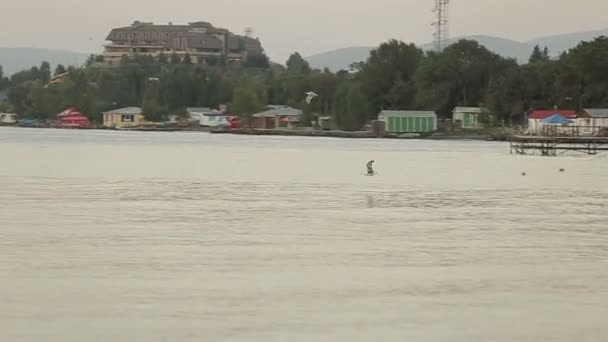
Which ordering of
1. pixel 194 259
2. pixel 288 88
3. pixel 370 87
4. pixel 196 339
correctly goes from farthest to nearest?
pixel 288 88 → pixel 370 87 → pixel 194 259 → pixel 196 339

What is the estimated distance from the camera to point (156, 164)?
56.5 m

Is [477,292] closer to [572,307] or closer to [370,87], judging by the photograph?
[572,307]

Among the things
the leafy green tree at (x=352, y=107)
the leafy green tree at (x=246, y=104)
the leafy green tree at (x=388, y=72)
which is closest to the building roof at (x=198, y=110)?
the leafy green tree at (x=246, y=104)

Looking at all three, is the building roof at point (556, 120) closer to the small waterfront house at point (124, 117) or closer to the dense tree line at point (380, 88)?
the dense tree line at point (380, 88)

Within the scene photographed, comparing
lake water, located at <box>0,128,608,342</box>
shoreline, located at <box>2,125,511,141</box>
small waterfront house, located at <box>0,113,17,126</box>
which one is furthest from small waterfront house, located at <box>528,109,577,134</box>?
small waterfront house, located at <box>0,113,17,126</box>

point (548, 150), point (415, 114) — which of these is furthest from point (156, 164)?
point (415, 114)

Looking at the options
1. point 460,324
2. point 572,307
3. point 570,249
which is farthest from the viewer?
point 570,249

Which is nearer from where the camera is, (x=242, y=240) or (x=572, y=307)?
(x=572, y=307)

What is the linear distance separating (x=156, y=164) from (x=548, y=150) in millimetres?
26593

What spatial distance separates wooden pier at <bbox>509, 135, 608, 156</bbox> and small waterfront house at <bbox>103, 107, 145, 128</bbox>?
80.9m

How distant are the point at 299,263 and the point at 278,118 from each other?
11388cm

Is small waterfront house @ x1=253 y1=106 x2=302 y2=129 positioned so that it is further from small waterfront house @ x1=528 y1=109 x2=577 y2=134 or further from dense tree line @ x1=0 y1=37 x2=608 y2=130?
small waterfront house @ x1=528 y1=109 x2=577 y2=134

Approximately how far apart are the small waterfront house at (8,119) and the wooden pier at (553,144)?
105886 mm

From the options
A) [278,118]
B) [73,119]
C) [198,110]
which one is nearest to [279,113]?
[278,118]
